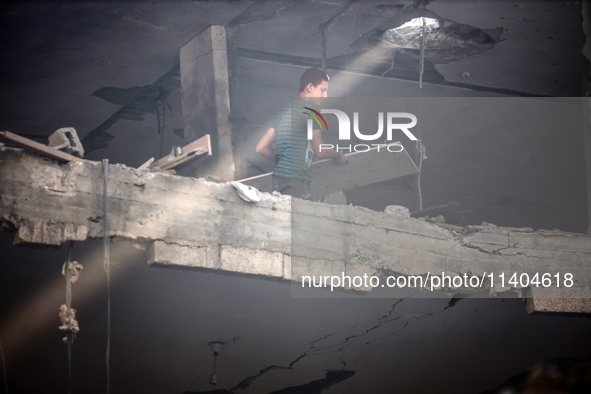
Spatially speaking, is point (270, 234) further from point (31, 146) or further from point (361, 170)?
point (31, 146)

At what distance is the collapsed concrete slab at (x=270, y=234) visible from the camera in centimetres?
507

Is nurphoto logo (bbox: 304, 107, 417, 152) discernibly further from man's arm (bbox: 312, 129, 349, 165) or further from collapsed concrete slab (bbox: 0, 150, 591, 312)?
collapsed concrete slab (bbox: 0, 150, 591, 312)

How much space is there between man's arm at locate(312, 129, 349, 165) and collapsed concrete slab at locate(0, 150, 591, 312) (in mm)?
609

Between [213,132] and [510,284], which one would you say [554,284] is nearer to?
[510,284]

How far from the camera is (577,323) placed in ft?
26.3

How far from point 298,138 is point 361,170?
4.28 ft

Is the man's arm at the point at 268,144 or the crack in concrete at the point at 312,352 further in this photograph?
the crack in concrete at the point at 312,352

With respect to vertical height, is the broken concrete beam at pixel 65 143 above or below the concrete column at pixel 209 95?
below

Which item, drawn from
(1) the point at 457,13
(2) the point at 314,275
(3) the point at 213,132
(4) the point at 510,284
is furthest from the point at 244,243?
(1) the point at 457,13

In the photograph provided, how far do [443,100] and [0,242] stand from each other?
6.04 m

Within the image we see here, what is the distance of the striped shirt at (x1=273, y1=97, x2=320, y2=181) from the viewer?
6.39 m

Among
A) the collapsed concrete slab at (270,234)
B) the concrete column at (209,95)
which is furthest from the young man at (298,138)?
the concrete column at (209,95)

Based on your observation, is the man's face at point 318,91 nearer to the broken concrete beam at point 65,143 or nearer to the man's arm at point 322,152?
the man's arm at point 322,152

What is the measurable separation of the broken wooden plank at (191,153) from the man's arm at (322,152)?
108 centimetres
